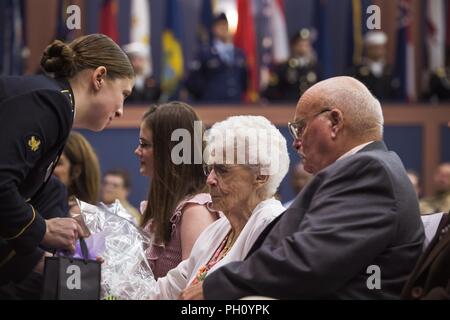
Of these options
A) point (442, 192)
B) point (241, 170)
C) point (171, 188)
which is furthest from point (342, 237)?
point (442, 192)

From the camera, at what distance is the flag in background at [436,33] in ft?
36.7

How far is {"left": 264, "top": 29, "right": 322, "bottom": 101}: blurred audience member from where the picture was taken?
10.4 metres

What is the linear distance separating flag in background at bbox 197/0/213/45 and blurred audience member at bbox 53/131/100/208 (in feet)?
19.6

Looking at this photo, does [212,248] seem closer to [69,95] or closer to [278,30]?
[69,95]

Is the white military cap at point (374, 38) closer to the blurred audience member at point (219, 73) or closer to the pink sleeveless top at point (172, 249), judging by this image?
the blurred audience member at point (219, 73)

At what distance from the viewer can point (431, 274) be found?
3.12m

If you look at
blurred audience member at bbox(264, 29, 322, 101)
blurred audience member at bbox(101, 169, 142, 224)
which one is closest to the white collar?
blurred audience member at bbox(101, 169, 142, 224)

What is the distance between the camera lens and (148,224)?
436 centimetres

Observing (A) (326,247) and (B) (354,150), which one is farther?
(B) (354,150)

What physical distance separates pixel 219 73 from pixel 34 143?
7.05m

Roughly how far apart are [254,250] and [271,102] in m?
7.03

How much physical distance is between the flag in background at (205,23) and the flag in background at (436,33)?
2294mm
